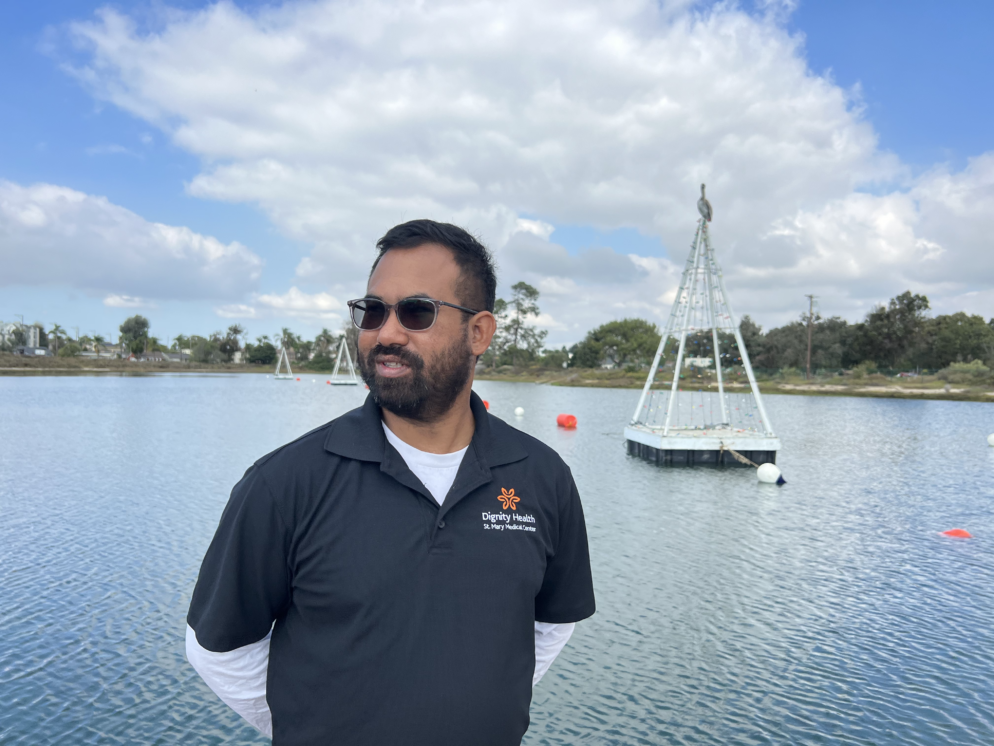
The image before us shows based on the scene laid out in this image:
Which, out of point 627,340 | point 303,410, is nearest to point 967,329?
point 627,340

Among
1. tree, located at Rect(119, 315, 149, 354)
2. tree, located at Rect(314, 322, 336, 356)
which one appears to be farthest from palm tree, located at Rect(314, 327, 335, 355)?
tree, located at Rect(119, 315, 149, 354)

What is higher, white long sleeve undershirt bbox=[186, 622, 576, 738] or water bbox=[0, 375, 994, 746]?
white long sleeve undershirt bbox=[186, 622, 576, 738]

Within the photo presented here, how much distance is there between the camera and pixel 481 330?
2332 millimetres

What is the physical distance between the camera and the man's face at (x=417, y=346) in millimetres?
2127

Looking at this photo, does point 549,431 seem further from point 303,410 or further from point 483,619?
point 483,619

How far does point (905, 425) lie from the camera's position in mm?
37344

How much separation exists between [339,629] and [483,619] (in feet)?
1.31

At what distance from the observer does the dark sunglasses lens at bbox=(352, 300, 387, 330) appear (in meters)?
2.21

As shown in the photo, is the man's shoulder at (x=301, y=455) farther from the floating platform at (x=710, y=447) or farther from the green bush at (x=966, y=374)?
the green bush at (x=966, y=374)

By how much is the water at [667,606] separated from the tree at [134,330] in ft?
406

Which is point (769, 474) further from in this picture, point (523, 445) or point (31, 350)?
point (31, 350)

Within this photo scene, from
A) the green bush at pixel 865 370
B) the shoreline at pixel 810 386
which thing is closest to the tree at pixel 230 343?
the shoreline at pixel 810 386

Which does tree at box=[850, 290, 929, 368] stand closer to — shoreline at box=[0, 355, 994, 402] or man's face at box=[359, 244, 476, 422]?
shoreline at box=[0, 355, 994, 402]

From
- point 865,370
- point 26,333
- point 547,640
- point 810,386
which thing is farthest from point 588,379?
point 26,333
